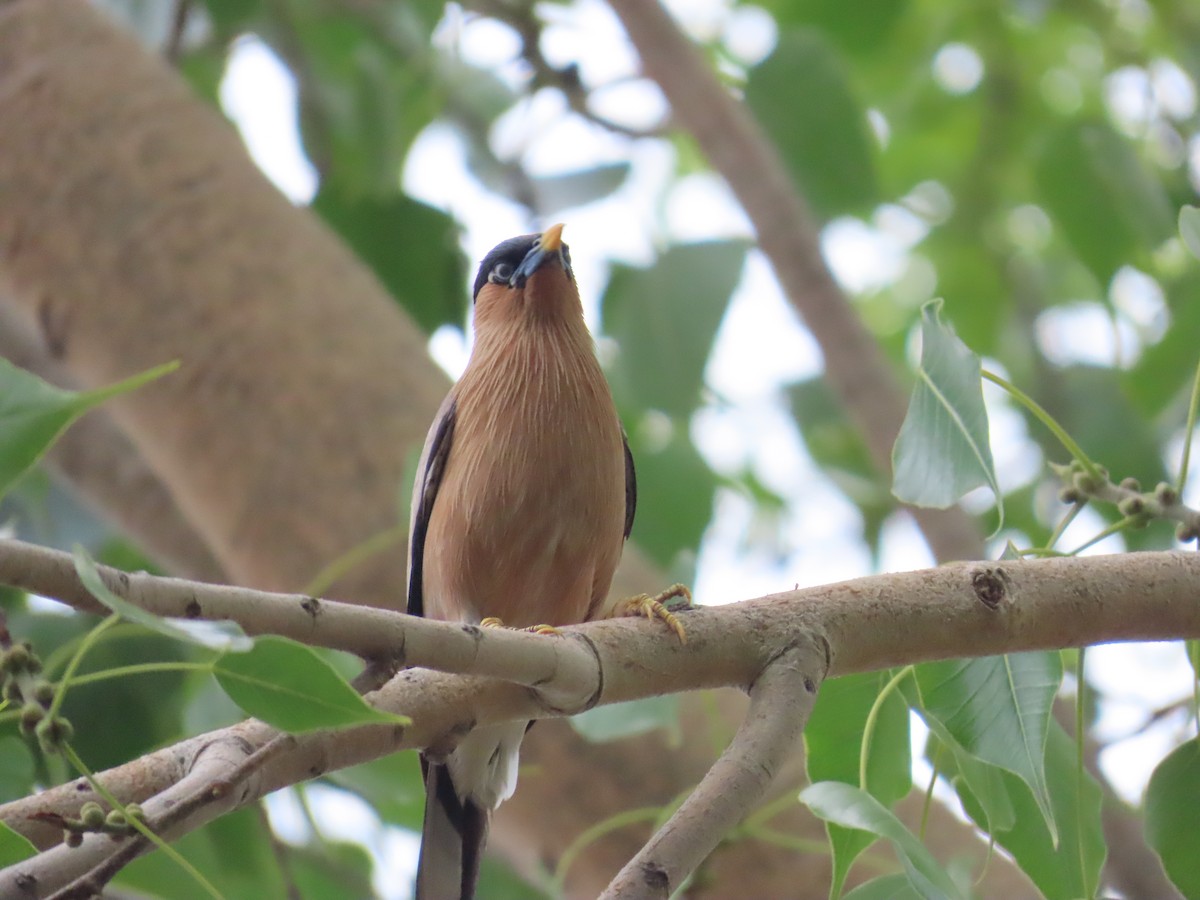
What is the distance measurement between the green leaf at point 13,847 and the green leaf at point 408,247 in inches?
104

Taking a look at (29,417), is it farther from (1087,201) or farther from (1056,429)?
(1087,201)

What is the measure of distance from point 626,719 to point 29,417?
126 cm

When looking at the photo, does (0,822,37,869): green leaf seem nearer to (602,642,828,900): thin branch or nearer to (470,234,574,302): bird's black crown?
(602,642,828,900): thin branch

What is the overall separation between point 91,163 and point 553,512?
1.64 m

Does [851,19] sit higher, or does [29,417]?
[851,19]

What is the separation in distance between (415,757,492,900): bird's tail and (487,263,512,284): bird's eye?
1230mm

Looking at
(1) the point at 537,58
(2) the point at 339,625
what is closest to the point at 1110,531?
(2) the point at 339,625

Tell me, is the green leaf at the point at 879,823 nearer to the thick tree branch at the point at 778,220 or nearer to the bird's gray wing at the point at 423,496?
the bird's gray wing at the point at 423,496

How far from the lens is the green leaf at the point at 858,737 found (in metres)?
1.83

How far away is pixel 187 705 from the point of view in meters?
2.89

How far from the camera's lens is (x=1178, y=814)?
1712 mm

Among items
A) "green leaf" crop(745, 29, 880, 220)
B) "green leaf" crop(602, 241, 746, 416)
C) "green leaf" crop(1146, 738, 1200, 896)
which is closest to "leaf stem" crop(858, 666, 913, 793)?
"green leaf" crop(1146, 738, 1200, 896)

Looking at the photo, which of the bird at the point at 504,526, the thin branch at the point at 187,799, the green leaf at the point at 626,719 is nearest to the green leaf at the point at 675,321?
the bird at the point at 504,526

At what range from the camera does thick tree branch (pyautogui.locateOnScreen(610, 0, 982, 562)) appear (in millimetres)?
3381
